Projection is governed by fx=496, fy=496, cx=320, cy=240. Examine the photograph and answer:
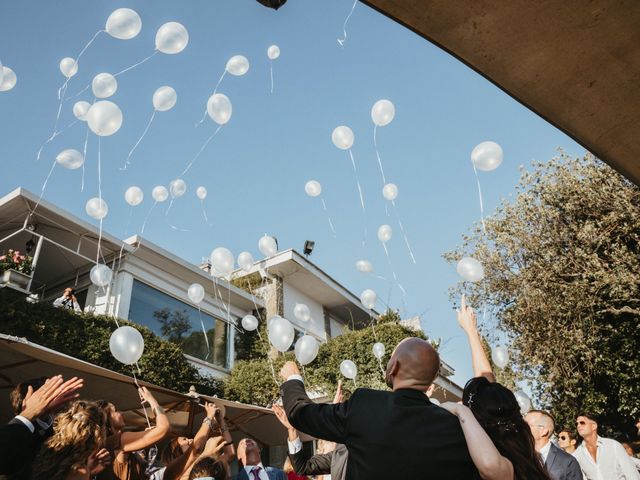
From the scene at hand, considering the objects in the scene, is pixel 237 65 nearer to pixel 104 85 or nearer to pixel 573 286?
pixel 104 85

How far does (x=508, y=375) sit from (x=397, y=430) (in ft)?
40.0

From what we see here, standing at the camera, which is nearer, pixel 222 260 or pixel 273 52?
pixel 273 52

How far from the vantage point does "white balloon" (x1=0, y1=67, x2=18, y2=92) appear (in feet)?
17.7

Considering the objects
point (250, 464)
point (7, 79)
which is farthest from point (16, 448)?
point (7, 79)

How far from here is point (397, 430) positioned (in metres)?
1.97

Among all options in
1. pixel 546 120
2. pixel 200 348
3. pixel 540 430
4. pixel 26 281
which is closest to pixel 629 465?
pixel 540 430

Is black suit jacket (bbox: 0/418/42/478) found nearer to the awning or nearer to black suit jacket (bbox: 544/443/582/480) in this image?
the awning

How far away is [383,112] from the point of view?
693 centimetres

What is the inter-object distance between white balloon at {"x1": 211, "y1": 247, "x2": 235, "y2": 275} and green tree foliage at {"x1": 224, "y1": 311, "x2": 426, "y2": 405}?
4.82 metres

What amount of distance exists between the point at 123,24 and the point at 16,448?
481 cm

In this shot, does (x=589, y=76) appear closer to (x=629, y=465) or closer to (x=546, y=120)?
(x=546, y=120)

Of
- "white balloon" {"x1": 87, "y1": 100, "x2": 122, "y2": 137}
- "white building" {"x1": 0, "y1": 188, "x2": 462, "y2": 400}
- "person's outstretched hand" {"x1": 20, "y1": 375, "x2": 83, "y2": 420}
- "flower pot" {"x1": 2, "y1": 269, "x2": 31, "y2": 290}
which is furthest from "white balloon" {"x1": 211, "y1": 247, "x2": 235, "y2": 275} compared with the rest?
"person's outstretched hand" {"x1": 20, "y1": 375, "x2": 83, "y2": 420}

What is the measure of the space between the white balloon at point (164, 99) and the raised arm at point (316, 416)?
5.65 m

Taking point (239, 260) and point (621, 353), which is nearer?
point (239, 260)
